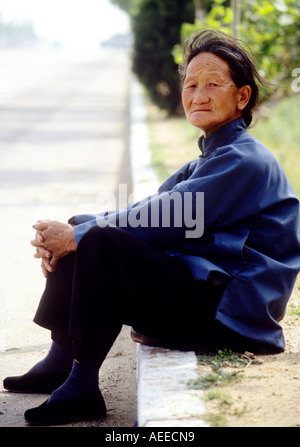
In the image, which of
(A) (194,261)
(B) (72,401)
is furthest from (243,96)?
(B) (72,401)

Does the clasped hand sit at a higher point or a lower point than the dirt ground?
higher

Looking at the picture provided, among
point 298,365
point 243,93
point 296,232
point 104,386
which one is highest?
point 243,93

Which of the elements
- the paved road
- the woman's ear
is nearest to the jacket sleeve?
the woman's ear

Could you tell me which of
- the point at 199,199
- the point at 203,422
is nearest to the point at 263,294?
the point at 199,199

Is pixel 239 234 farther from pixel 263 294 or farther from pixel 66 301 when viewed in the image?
pixel 66 301

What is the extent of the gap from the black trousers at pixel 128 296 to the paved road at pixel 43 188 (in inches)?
15.7

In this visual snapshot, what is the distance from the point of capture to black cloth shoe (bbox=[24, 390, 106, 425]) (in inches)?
104

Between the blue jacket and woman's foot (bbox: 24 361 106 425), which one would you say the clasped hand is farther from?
woman's foot (bbox: 24 361 106 425)

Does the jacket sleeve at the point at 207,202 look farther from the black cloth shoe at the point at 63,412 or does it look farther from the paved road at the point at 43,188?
the paved road at the point at 43,188

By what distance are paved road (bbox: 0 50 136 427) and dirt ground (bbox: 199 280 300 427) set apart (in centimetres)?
52

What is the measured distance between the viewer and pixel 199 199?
2.63 metres

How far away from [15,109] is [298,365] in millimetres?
14274

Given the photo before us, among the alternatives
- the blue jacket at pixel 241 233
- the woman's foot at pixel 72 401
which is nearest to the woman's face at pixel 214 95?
the blue jacket at pixel 241 233

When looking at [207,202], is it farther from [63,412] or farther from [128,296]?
[63,412]
